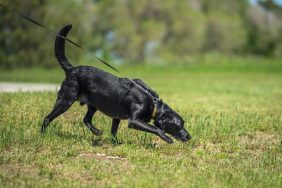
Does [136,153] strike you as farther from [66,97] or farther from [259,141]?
[259,141]

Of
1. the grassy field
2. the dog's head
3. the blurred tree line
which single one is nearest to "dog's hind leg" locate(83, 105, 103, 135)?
the grassy field

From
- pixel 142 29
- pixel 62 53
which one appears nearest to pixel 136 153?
pixel 62 53

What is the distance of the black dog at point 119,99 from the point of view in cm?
716

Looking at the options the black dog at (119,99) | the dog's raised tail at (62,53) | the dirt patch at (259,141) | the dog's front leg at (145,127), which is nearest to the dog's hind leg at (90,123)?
the black dog at (119,99)

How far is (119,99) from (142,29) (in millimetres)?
40484

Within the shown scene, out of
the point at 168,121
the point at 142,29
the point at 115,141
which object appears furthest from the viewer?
the point at 142,29

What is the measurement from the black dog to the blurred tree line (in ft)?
56.0

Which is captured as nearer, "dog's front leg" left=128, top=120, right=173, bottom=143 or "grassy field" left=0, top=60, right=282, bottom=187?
"grassy field" left=0, top=60, right=282, bottom=187

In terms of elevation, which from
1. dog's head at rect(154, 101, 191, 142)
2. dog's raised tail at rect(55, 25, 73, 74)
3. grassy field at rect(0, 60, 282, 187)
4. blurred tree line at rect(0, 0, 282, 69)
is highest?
blurred tree line at rect(0, 0, 282, 69)

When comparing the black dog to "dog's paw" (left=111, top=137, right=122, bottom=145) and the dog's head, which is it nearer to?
the dog's head

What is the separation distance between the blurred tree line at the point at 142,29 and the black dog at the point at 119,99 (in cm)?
1707

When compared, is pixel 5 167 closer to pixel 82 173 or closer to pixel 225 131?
pixel 82 173

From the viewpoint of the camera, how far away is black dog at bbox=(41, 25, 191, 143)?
716cm

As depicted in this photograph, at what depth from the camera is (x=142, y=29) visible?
47.4 m
